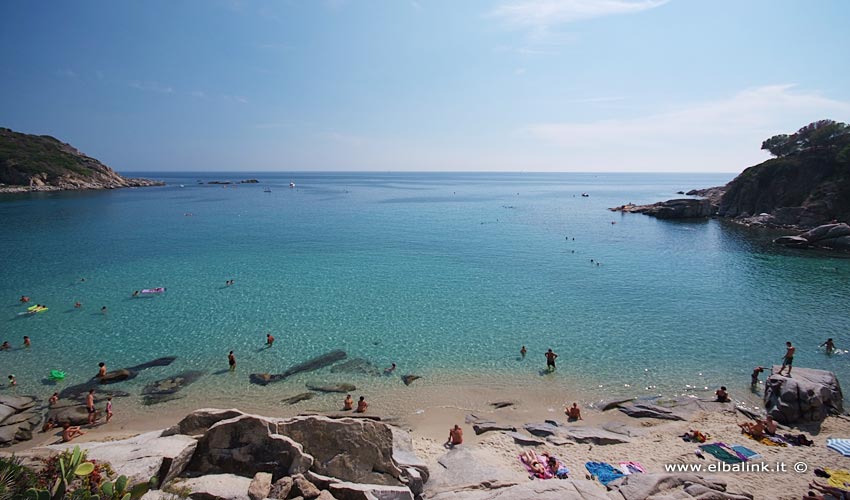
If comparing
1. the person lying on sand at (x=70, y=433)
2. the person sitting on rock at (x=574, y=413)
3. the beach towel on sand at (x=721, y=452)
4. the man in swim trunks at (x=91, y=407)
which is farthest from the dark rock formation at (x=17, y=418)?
the beach towel on sand at (x=721, y=452)

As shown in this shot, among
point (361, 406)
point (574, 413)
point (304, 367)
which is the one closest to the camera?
point (574, 413)

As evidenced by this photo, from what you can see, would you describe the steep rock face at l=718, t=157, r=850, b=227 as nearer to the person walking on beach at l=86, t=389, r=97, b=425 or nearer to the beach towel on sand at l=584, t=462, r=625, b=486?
the beach towel on sand at l=584, t=462, r=625, b=486

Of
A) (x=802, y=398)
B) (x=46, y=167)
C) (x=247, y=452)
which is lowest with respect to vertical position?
(x=802, y=398)

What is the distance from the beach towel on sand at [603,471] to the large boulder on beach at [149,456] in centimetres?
1315

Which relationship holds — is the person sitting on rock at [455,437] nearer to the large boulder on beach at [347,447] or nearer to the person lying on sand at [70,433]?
the large boulder on beach at [347,447]

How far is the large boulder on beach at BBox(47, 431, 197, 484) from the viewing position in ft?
34.4

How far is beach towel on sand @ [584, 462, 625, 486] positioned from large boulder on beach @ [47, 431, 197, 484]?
1315 centimetres

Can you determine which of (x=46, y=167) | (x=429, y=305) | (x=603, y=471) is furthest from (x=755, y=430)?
(x=46, y=167)

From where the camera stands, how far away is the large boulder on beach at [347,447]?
11578mm

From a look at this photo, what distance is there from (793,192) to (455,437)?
310 feet

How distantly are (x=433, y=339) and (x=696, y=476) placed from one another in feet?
54.0

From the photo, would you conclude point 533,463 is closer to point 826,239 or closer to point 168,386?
point 168,386

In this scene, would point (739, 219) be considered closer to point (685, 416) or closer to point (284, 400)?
point (685, 416)

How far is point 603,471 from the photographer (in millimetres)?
14312
